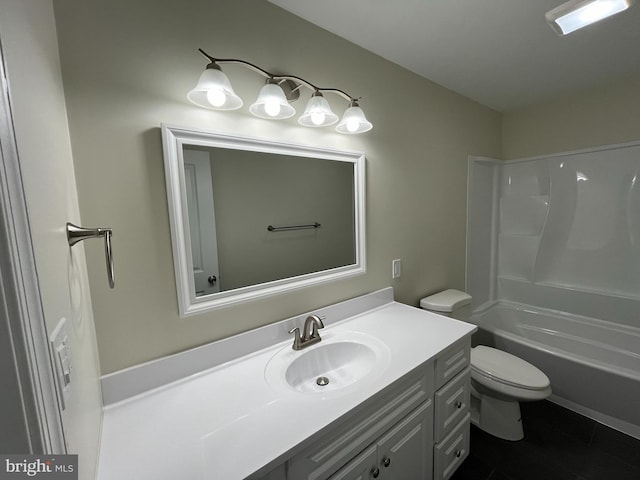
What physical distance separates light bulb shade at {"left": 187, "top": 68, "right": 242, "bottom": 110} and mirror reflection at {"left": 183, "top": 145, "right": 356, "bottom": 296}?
0.52ft

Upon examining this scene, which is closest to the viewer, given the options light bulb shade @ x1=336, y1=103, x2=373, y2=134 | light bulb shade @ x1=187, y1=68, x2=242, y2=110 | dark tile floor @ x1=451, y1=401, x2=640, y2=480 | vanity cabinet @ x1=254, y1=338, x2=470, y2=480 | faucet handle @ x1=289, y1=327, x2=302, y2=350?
vanity cabinet @ x1=254, y1=338, x2=470, y2=480

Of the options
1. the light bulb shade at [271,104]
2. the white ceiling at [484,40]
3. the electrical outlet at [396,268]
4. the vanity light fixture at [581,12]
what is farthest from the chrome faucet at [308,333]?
the vanity light fixture at [581,12]

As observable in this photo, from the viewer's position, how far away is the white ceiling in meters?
1.19

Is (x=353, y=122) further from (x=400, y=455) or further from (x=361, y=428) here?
(x=400, y=455)

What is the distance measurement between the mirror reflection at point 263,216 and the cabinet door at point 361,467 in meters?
0.72

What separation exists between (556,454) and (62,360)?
7.49ft

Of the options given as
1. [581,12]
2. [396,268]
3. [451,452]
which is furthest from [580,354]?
[581,12]

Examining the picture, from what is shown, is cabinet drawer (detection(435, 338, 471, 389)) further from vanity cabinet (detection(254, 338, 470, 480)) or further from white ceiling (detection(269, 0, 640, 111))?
white ceiling (detection(269, 0, 640, 111))

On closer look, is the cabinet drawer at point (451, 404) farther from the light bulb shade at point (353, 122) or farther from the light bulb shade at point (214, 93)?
the light bulb shade at point (214, 93)

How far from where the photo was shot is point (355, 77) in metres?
1.43

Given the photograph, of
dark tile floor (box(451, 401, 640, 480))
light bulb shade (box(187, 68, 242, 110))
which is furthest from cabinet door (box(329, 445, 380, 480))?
light bulb shade (box(187, 68, 242, 110))

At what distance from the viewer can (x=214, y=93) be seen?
A: 3.09 feet

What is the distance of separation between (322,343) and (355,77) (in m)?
1.35

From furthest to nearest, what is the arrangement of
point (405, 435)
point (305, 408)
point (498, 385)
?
point (498, 385), point (405, 435), point (305, 408)
